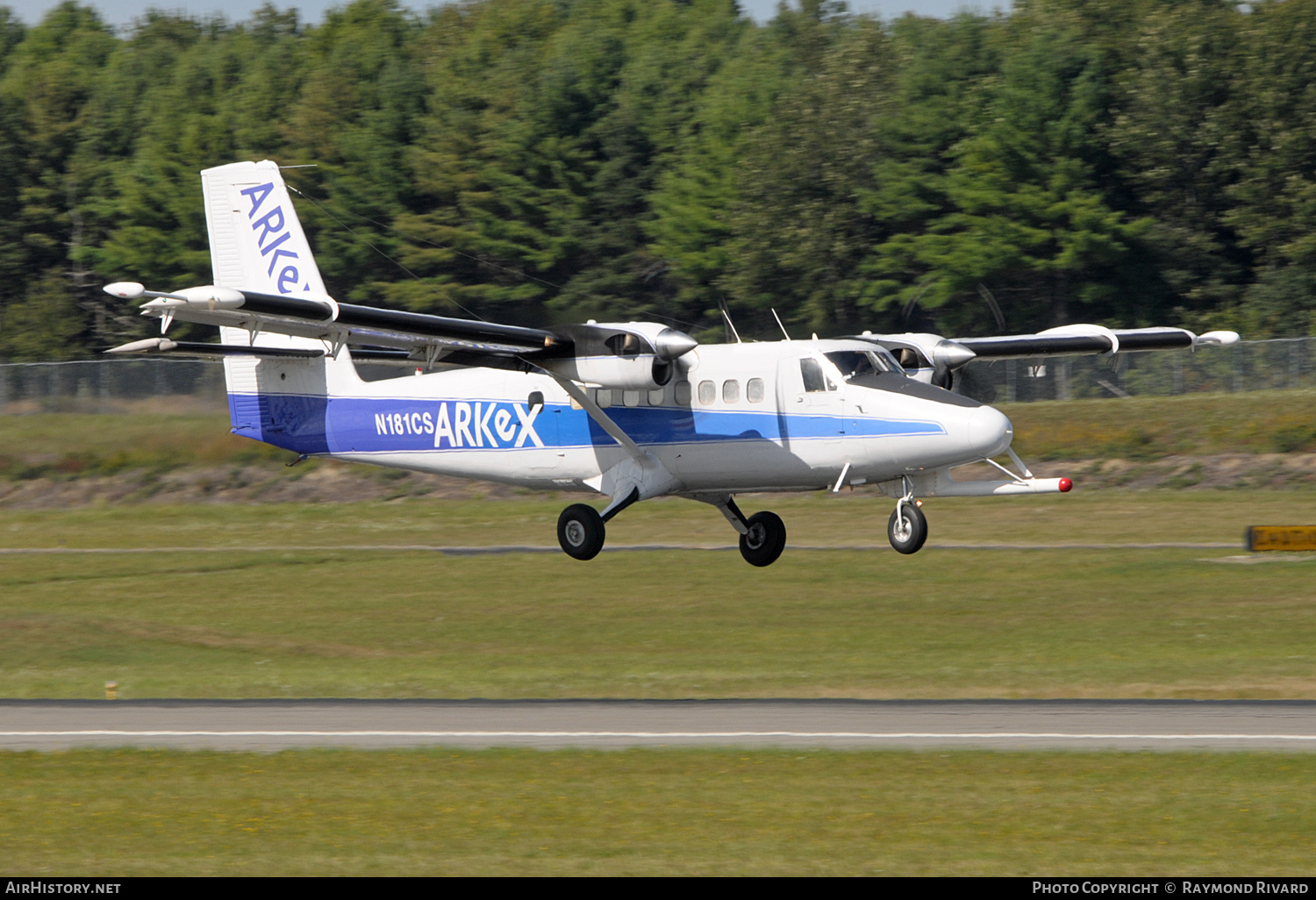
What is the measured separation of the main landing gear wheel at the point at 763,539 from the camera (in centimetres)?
3064

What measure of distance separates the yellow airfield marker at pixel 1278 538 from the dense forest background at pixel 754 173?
24.5 meters

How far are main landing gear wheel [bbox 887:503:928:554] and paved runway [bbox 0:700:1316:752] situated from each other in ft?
10.5

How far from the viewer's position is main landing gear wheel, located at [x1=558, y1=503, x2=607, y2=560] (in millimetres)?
29438

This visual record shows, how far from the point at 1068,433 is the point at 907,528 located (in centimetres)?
3313

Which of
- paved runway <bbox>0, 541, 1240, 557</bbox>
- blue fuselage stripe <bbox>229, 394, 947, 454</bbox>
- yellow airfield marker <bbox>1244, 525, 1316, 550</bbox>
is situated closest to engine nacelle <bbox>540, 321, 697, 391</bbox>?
blue fuselage stripe <bbox>229, 394, 947, 454</bbox>

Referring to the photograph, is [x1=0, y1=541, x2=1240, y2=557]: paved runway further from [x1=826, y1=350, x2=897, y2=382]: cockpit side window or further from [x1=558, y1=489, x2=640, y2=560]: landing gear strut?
[x1=826, y1=350, x2=897, y2=382]: cockpit side window

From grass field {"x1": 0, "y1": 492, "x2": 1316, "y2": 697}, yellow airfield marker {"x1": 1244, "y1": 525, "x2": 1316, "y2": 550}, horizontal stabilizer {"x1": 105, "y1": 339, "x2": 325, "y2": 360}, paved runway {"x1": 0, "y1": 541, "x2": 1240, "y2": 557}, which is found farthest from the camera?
paved runway {"x1": 0, "y1": 541, "x2": 1240, "y2": 557}

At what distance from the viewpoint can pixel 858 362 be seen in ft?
90.9

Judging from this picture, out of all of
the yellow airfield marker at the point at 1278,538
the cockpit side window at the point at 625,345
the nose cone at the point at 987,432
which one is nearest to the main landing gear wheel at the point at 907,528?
the nose cone at the point at 987,432

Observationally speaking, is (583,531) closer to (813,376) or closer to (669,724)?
(813,376)

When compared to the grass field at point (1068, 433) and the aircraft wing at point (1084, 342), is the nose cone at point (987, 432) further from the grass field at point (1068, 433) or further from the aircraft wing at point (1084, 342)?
the grass field at point (1068, 433)

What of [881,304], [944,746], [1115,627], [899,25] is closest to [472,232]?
[881,304]

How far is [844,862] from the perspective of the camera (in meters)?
16.0

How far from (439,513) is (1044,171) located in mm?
33862
